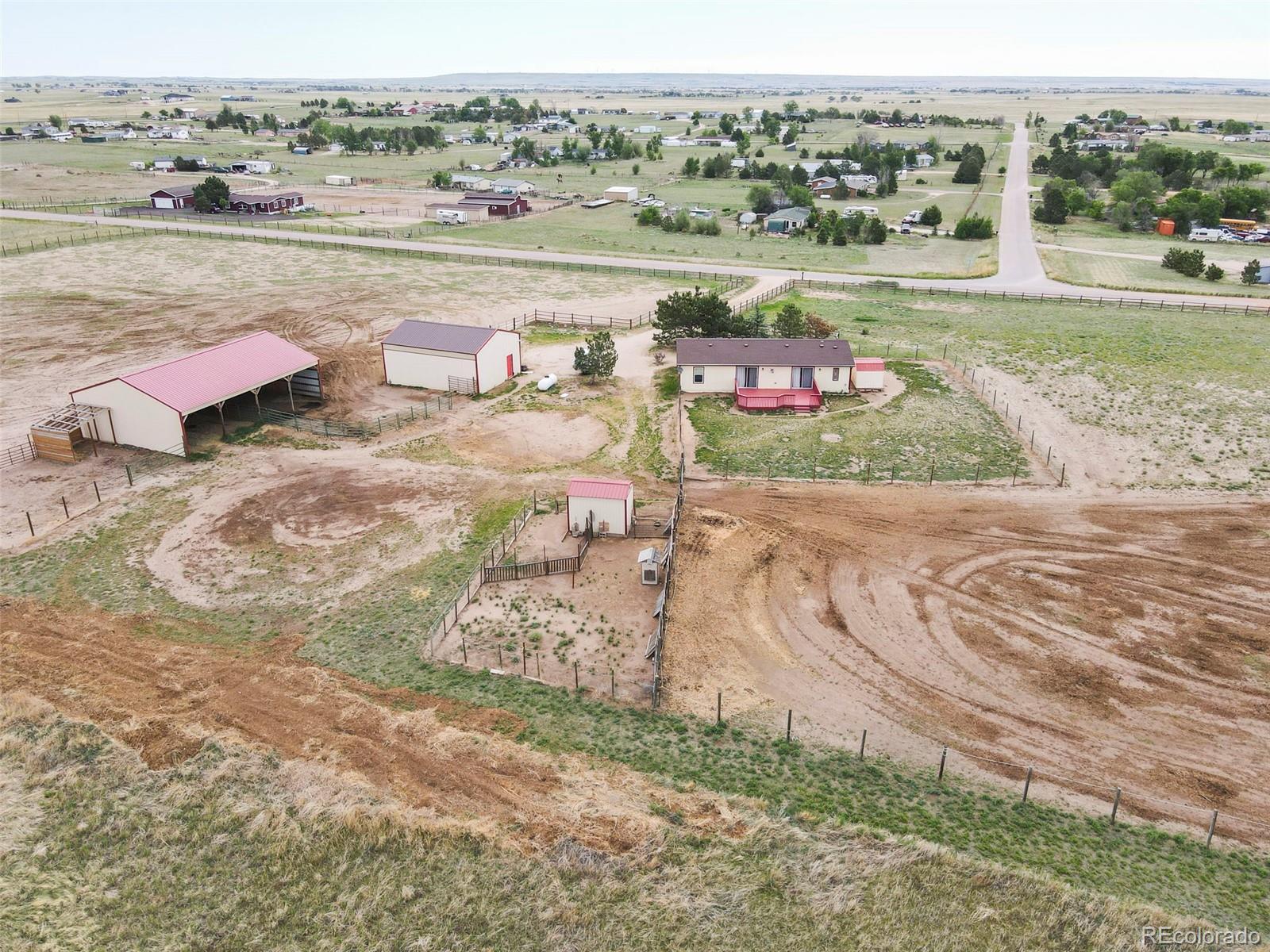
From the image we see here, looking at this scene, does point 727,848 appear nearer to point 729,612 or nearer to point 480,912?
point 480,912

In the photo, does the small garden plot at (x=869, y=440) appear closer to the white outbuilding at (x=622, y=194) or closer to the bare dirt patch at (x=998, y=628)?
the bare dirt patch at (x=998, y=628)

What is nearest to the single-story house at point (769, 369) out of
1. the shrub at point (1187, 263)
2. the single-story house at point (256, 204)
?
the shrub at point (1187, 263)

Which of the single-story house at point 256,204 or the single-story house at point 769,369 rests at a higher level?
the single-story house at point 256,204

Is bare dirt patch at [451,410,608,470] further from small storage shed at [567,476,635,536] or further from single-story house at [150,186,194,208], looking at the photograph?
single-story house at [150,186,194,208]

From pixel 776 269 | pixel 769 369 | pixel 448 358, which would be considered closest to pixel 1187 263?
pixel 776 269

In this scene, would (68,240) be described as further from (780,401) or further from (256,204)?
(780,401)

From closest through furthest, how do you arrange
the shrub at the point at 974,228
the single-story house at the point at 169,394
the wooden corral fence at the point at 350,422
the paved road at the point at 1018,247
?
1. the single-story house at the point at 169,394
2. the wooden corral fence at the point at 350,422
3. the paved road at the point at 1018,247
4. the shrub at the point at 974,228

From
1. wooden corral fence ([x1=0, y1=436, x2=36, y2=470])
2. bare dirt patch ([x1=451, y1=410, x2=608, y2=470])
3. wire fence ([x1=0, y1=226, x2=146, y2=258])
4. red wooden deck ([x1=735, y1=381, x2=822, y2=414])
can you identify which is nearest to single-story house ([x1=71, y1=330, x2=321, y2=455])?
wooden corral fence ([x1=0, y1=436, x2=36, y2=470])
